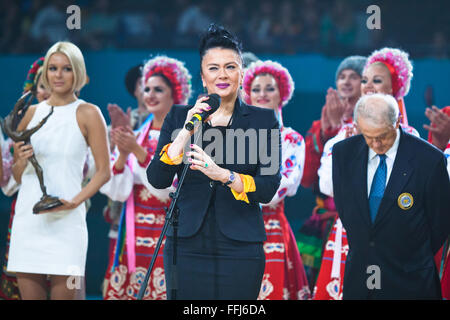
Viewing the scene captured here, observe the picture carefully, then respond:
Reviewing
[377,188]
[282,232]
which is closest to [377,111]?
[377,188]

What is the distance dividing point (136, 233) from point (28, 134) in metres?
1.14

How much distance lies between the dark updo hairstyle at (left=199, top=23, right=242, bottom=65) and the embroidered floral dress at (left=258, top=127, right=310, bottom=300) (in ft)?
5.69

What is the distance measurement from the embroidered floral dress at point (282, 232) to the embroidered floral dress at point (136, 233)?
69 cm

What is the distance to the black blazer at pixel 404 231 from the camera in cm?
317

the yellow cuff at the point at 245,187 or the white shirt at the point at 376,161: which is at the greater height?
the white shirt at the point at 376,161

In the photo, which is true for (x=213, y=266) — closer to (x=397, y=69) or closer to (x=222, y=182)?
(x=222, y=182)

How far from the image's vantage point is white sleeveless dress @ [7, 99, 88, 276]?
160 inches

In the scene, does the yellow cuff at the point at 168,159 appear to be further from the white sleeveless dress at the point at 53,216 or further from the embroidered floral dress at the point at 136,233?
the embroidered floral dress at the point at 136,233

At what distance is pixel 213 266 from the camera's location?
285 centimetres

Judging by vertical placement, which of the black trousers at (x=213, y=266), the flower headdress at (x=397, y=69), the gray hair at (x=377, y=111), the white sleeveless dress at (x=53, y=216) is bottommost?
the black trousers at (x=213, y=266)

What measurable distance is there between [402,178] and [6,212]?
15.0ft

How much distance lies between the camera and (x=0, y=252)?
6004 mm

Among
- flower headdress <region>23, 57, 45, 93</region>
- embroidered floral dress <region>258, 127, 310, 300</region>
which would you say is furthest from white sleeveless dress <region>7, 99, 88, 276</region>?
embroidered floral dress <region>258, 127, 310, 300</region>

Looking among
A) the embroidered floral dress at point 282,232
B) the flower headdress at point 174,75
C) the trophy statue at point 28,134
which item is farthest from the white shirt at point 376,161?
the flower headdress at point 174,75
